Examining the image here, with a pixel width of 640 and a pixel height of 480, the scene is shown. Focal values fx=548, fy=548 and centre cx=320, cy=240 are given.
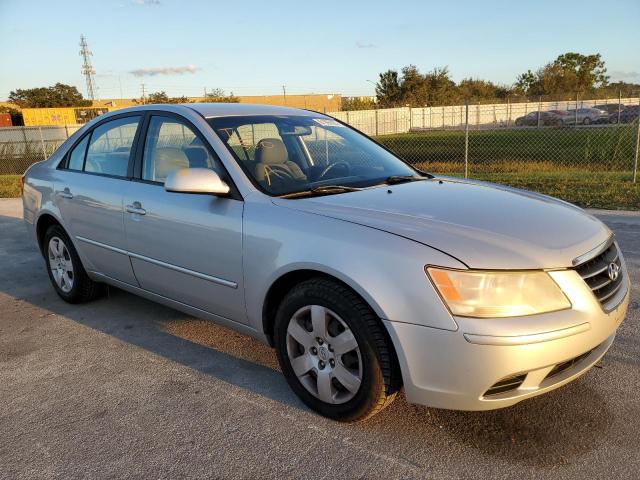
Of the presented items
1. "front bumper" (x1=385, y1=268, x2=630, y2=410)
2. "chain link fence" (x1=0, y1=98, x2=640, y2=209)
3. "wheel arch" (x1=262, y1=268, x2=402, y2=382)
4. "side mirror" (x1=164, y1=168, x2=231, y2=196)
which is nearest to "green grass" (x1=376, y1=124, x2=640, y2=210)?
"chain link fence" (x1=0, y1=98, x2=640, y2=209)

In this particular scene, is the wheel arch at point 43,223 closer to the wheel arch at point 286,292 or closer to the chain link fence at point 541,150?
the wheel arch at point 286,292

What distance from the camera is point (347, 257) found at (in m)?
2.54

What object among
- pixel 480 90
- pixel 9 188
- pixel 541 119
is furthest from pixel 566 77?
pixel 9 188

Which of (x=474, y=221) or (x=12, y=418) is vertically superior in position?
(x=474, y=221)

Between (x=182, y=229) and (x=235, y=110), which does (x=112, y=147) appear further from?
(x=182, y=229)

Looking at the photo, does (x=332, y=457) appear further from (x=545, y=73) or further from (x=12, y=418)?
(x=545, y=73)

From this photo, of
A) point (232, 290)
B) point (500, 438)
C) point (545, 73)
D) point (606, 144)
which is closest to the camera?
point (500, 438)

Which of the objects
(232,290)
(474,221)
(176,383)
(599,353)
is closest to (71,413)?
(176,383)

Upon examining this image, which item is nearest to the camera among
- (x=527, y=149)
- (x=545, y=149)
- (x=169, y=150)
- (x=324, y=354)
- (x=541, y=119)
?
(x=324, y=354)

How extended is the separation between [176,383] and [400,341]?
155 centimetres

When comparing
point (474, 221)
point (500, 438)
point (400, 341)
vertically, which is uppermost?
point (474, 221)

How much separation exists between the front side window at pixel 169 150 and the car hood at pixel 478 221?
0.84m

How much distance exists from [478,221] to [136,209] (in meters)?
2.25

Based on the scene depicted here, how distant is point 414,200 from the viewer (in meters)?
3.02
